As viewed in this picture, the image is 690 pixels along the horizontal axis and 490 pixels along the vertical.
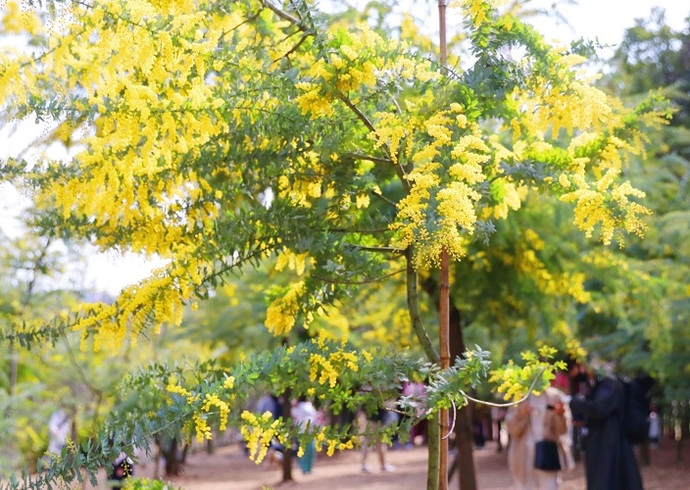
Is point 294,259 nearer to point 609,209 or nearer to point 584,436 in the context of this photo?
point 609,209

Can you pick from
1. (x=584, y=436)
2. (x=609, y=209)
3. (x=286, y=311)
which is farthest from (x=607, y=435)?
(x=609, y=209)

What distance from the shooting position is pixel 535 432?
11.3m

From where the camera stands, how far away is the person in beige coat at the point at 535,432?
36.5 feet

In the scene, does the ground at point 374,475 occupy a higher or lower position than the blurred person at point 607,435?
lower

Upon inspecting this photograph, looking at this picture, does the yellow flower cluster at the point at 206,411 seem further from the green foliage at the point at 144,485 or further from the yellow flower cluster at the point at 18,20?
the yellow flower cluster at the point at 18,20

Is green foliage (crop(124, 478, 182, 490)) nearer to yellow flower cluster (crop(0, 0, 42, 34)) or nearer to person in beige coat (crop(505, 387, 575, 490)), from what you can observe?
yellow flower cluster (crop(0, 0, 42, 34))

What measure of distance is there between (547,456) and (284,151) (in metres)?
7.07

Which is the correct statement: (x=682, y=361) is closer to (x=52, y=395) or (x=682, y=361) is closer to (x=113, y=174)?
(x=52, y=395)

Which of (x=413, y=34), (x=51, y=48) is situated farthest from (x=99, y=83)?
(x=413, y=34)

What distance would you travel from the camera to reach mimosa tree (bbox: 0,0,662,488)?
15.1 ft

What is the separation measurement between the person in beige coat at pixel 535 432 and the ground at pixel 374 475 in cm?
324

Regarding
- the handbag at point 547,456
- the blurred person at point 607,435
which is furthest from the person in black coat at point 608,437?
the handbag at point 547,456

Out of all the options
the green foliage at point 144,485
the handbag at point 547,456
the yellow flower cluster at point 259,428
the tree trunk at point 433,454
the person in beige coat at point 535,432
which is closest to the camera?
the yellow flower cluster at point 259,428

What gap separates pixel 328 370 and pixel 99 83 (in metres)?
2.06
